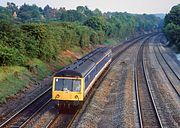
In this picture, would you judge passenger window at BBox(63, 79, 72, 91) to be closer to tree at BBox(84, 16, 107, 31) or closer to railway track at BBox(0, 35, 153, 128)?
railway track at BBox(0, 35, 153, 128)

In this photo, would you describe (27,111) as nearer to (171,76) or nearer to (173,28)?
(171,76)

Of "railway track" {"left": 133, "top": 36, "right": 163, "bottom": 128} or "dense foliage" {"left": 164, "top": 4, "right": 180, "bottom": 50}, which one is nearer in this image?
"railway track" {"left": 133, "top": 36, "right": 163, "bottom": 128}

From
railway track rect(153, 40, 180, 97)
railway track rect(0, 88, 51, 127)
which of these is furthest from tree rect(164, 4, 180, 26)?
railway track rect(0, 88, 51, 127)

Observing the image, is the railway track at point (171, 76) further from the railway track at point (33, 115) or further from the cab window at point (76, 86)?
the cab window at point (76, 86)

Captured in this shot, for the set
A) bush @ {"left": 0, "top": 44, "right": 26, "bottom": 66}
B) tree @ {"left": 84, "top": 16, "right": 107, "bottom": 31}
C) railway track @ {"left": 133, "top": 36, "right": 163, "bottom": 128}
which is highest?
tree @ {"left": 84, "top": 16, "right": 107, "bottom": 31}

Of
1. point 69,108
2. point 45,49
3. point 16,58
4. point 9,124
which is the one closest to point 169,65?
point 45,49

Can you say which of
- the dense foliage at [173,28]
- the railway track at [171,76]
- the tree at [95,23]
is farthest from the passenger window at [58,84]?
the tree at [95,23]

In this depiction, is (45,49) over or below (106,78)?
over

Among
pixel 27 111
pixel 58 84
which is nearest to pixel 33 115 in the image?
pixel 27 111

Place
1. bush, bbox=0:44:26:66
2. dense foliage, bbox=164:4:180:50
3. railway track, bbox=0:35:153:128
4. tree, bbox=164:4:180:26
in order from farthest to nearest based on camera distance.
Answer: tree, bbox=164:4:180:26 < dense foliage, bbox=164:4:180:50 < bush, bbox=0:44:26:66 < railway track, bbox=0:35:153:128

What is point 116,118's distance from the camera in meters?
22.0

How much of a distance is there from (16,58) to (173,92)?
46.6ft

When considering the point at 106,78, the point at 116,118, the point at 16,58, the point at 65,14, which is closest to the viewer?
the point at 116,118

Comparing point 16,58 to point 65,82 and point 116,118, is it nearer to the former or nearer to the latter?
point 65,82
